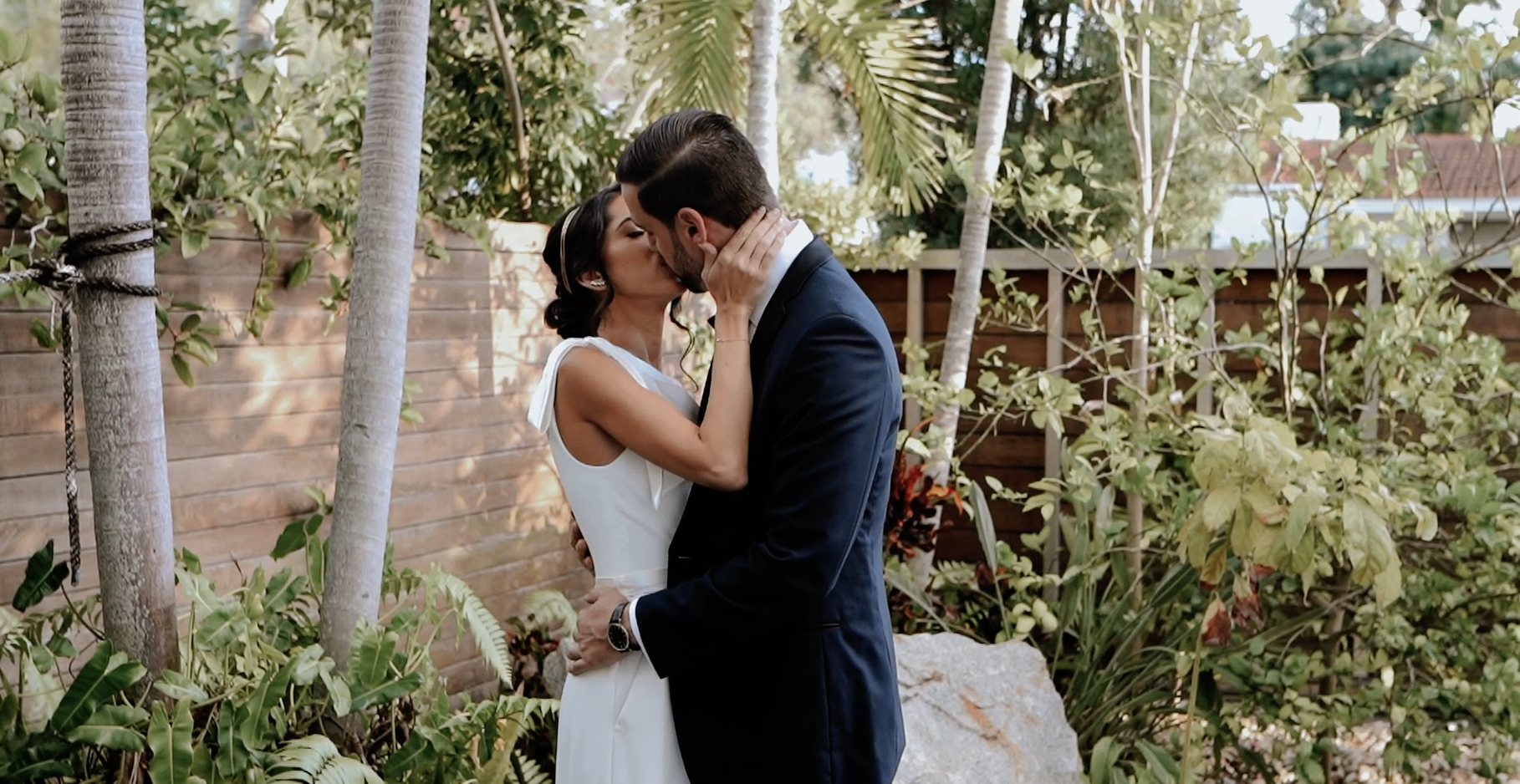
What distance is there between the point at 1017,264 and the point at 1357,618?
2.36 metres

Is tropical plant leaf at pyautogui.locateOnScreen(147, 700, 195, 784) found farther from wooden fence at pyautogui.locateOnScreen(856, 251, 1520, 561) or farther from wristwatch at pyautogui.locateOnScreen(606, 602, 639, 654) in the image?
wooden fence at pyautogui.locateOnScreen(856, 251, 1520, 561)

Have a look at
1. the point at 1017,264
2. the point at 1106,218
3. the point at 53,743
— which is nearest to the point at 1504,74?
the point at 1017,264

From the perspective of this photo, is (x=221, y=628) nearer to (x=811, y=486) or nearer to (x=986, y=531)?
(x=811, y=486)

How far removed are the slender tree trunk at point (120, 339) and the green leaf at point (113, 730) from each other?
0.14m

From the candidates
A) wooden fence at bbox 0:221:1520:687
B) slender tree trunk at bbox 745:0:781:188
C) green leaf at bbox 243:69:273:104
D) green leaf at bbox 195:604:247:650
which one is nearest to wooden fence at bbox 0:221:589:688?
wooden fence at bbox 0:221:1520:687

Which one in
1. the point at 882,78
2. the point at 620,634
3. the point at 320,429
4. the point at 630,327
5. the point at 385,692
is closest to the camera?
the point at 620,634

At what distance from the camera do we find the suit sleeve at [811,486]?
186 cm

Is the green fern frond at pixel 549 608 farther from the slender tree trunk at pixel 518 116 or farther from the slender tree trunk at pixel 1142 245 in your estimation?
the slender tree trunk at pixel 1142 245

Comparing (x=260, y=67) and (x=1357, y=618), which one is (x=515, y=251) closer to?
(x=260, y=67)

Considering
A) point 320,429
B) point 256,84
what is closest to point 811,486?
point 256,84

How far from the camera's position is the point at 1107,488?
4.76 m

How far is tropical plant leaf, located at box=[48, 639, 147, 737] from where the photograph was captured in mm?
2557

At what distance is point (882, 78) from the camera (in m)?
5.66

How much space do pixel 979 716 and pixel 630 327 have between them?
6.28 ft
